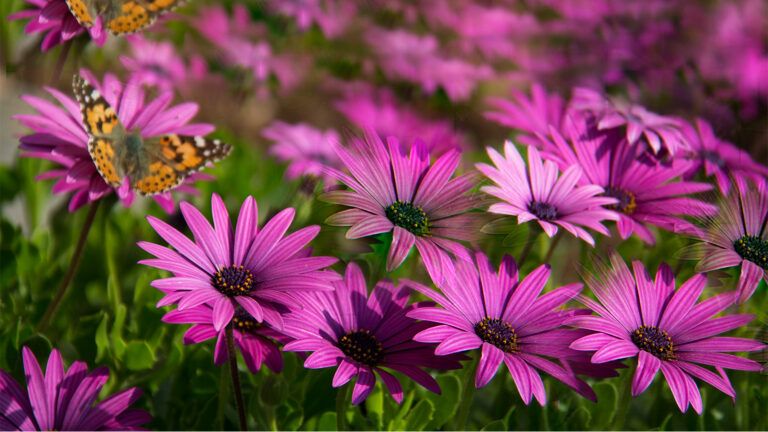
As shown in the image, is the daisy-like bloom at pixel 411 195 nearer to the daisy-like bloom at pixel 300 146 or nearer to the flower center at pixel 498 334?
the flower center at pixel 498 334

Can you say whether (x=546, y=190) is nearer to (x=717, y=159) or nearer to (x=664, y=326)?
(x=664, y=326)

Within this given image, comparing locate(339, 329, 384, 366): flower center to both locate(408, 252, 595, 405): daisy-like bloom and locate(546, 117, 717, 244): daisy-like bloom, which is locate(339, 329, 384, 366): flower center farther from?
locate(546, 117, 717, 244): daisy-like bloom

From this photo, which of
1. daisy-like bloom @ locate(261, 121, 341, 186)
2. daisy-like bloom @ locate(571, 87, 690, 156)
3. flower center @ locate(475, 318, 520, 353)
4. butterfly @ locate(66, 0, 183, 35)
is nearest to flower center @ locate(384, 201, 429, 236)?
flower center @ locate(475, 318, 520, 353)

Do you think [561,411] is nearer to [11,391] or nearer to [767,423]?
[767,423]

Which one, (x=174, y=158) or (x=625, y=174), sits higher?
(x=625, y=174)

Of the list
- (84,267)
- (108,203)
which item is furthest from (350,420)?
(84,267)

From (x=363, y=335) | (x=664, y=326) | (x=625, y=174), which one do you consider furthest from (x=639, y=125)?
(x=363, y=335)
